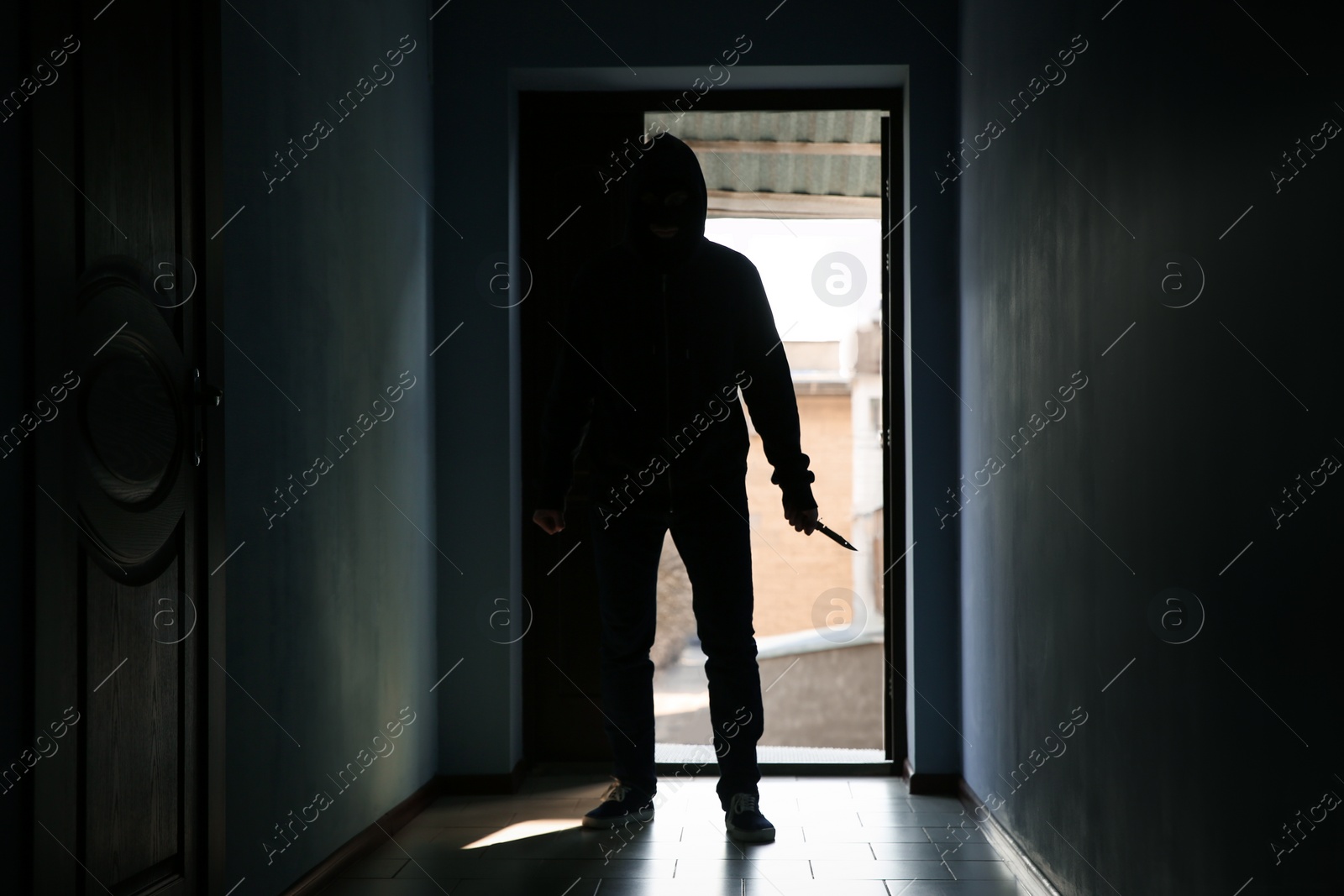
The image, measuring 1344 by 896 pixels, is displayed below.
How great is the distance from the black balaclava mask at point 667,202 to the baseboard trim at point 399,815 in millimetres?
1452

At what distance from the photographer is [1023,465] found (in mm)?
2223

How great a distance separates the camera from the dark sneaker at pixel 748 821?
2.44 meters

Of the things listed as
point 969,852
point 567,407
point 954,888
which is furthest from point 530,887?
point 567,407

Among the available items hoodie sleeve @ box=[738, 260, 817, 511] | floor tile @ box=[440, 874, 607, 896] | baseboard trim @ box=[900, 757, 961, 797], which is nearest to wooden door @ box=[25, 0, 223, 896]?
floor tile @ box=[440, 874, 607, 896]

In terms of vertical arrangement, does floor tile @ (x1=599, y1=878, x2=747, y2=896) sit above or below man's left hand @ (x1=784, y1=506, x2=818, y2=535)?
below

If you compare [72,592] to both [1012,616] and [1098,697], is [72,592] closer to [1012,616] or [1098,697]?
[1098,697]

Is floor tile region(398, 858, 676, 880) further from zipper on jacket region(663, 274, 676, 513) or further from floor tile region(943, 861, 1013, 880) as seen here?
zipper on jacket region(663, 274, 676, 513)

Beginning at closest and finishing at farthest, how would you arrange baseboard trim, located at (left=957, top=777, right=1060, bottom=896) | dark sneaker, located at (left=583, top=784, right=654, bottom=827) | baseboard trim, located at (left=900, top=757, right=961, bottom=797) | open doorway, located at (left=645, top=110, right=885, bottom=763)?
baseboard trim, located at (left=957, top=777, right=1060, bottom=896)
dark sneaker, located at (left=583, top=784, right=654, bottom=827)
baseboard trim, located at (left=900, top=757, right=961, bottom=797)
open doorway, located at (left=645, top=110, right=885, bottom=763)

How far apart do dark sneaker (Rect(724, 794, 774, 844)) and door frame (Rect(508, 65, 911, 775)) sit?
2.09 feet

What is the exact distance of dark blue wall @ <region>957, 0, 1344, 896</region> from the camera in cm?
111

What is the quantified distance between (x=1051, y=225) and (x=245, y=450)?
1.50 metres

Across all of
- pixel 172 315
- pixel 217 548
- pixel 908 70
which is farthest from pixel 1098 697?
pixel 908 70

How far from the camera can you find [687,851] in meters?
2.37

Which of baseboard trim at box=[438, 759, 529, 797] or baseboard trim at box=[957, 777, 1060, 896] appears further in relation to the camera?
baseboard trim at box=[438, 759, 529, 797]
